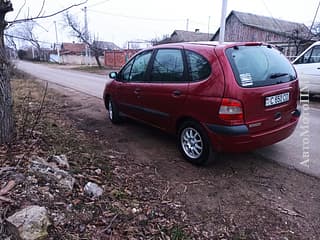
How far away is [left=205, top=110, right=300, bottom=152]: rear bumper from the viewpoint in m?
3.71

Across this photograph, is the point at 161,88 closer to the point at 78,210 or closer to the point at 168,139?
the point at 168,139

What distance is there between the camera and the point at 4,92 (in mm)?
4066

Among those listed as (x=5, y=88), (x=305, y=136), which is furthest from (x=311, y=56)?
(x=5, y=88)

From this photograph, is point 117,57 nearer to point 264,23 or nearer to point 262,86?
point 264,23

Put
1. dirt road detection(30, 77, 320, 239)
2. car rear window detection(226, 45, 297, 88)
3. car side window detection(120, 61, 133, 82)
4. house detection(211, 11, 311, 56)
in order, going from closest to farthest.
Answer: dirt road detection(30, 77, 320, 239) → car rear window detection(226, 45, 297, 88) → car side window detection(120, 61, 133, 82) → house detection(211, 11, 311, 56)

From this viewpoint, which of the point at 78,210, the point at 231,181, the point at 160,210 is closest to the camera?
the point at 78,210

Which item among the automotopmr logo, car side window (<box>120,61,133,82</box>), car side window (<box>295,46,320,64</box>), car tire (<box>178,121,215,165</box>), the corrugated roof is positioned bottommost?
the automotopmr logo

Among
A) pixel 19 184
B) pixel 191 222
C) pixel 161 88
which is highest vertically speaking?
pixel 161 88

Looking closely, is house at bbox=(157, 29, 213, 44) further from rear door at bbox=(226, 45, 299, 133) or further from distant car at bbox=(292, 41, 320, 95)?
rear door at bbox=(226, 45, 299, 133)

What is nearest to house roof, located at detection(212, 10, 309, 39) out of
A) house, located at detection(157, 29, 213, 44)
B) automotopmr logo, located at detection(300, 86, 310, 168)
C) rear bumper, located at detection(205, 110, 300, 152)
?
house, located at detection(157, 29, 213, 44)

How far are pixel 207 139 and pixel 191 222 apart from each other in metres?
1.34

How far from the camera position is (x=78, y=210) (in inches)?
114

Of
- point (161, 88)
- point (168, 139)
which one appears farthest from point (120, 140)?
point (161, 88)

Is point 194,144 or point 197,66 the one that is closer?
point 197,66
